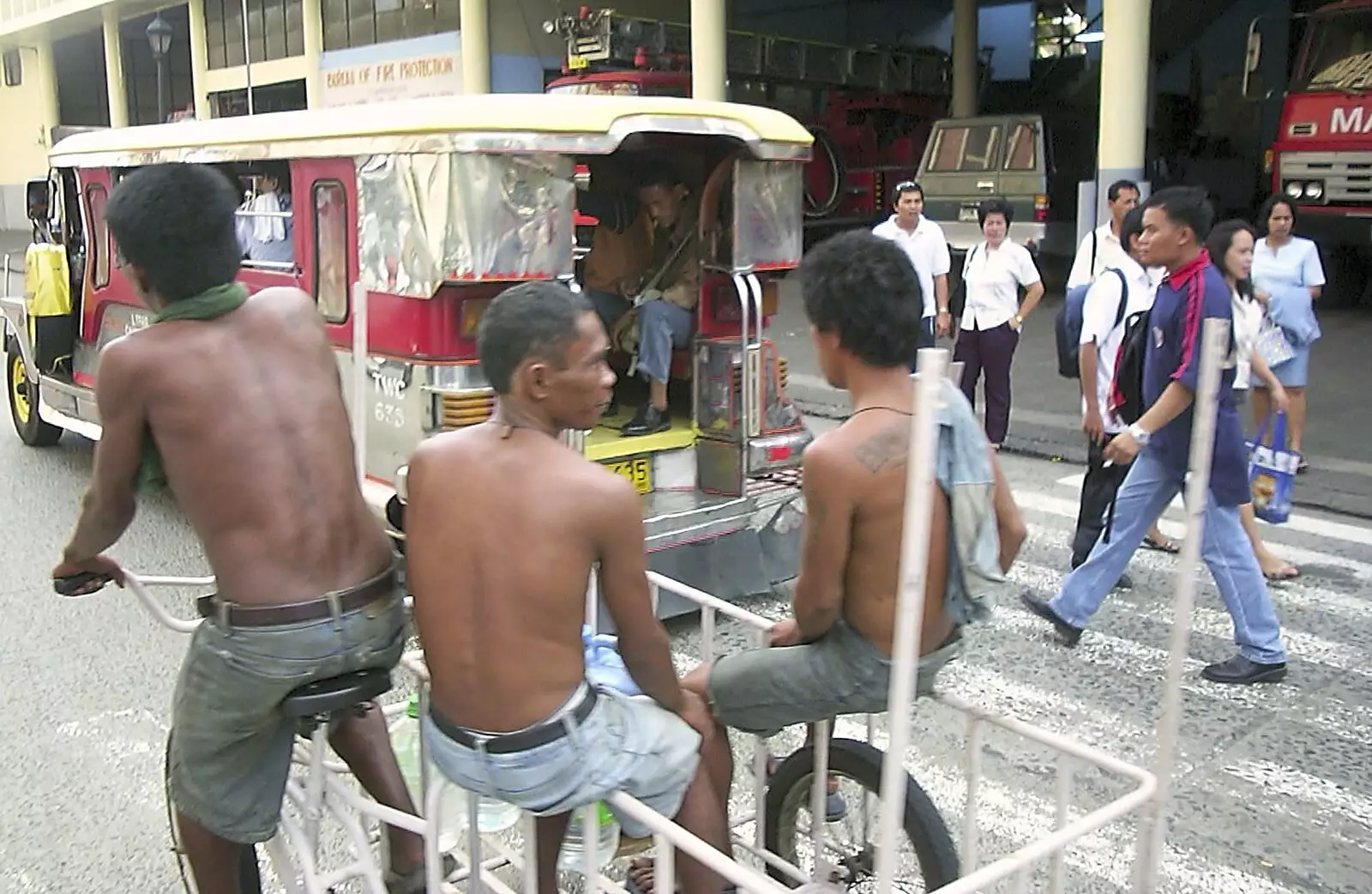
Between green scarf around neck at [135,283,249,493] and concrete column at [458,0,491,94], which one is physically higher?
concrete column at [458,0,491,94]

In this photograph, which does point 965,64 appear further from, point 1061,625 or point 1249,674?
point 1249,674

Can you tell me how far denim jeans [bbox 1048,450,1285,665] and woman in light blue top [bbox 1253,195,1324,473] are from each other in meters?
2.63

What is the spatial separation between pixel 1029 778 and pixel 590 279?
12.7ft

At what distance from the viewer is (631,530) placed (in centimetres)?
242

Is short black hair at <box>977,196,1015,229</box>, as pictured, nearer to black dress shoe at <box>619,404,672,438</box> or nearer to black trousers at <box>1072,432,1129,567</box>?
black trousers at <box>1072,432,1129,567</box>

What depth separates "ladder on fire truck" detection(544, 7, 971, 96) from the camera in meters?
19.7

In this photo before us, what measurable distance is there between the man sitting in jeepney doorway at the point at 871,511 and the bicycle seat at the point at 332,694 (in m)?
0.86

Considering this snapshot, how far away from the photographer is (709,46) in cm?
1741

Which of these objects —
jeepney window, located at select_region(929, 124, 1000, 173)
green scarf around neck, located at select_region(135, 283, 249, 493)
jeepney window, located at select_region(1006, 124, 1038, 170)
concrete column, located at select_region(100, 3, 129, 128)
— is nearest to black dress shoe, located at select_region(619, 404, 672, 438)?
green scarf around neck, located at select_region(135, 283, 249, 493)

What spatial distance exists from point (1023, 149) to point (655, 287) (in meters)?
11.1

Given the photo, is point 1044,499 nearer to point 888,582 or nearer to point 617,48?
point 888,582

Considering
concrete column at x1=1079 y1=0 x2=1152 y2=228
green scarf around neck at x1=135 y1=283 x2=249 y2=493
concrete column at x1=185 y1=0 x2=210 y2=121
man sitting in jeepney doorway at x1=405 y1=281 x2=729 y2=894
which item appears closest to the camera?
man sitting in jeepney doorway at x1=405 y1=281 x2=729 y2=894

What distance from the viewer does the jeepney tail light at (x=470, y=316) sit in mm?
5512

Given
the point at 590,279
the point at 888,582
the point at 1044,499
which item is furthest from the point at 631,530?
the point at 1044,499
